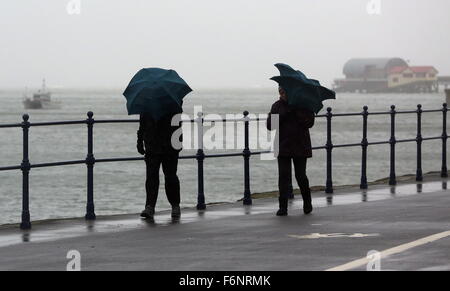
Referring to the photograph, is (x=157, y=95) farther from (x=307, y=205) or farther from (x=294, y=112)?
(x=307, y=205)

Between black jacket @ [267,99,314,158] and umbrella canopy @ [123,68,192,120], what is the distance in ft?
3.99

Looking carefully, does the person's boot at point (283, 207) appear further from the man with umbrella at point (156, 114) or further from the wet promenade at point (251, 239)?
the man with umbrella at point (156, 114)

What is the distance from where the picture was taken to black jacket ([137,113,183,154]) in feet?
50.4

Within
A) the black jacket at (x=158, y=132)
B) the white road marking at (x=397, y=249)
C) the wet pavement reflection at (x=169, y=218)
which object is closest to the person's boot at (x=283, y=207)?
the wet pavement reflection at (x=169, y=218)

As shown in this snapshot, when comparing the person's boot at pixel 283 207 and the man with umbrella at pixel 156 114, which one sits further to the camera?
the person's boot at pixel 283 207

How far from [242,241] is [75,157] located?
3405 inches

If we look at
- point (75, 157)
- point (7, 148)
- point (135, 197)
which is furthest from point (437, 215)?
point (7, 148)

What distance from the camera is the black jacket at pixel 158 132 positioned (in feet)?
50.4

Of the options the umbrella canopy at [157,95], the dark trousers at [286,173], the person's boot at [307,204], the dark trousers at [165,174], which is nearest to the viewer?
the umbrella canopy at [157,95]

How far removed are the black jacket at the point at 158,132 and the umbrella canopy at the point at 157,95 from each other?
0.33ft

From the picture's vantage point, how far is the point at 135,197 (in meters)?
63.3

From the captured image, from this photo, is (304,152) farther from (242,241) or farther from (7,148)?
(7,148)
